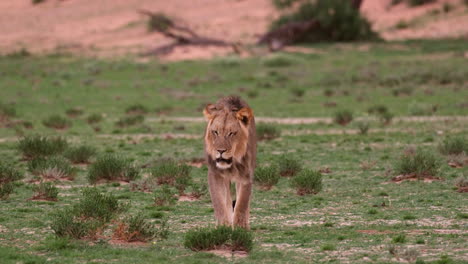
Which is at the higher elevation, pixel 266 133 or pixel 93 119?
pixel 93 119

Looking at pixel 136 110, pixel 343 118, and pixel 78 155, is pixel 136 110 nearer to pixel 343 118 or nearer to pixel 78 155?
pixel 343 118

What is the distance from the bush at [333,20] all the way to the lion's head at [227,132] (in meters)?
42.4

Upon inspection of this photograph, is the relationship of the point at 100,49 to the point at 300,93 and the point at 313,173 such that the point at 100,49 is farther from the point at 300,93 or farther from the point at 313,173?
the point at 313,173

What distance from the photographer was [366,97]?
114 feet

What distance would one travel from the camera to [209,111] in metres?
10.4

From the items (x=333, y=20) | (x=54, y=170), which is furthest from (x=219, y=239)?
(x=333, y=20)

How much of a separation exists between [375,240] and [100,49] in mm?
46146

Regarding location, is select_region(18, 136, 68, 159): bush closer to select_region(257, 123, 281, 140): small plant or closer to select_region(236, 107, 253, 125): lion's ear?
select_region(257, 123, 281, 140): small plant

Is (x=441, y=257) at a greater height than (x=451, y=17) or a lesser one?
lesser

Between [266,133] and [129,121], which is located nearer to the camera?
[266,133]

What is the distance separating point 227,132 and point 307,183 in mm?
5293

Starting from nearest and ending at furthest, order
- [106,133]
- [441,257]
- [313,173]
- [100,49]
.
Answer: [441,257] → [313,173] → [106,133] → [100,49]

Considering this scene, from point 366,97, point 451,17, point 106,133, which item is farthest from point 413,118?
point 451,17

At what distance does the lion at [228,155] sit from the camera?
32.9ft
